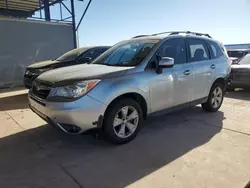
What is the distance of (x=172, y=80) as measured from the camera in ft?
14.0

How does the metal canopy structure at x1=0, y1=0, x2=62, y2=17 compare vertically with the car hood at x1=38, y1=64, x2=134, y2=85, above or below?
above

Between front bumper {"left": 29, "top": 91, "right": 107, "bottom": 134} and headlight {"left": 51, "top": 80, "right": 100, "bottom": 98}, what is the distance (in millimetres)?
92

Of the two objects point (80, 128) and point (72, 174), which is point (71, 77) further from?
point (72, 174)

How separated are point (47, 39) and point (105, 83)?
356 inches

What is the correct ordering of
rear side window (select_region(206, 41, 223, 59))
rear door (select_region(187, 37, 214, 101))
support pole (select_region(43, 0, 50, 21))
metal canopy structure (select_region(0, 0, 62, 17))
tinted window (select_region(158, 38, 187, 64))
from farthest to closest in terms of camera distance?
metal canopy structure (select_region(0, 0, 62, 17))
support pole (select_region(43, 0, 50, 21))
rear side window (select_region(206, 41, 223, 59))
rear door (select_region(187, 37, 214, 101))
tinted window (select_region(158, 38, 187, 64))

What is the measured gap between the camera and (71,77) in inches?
137

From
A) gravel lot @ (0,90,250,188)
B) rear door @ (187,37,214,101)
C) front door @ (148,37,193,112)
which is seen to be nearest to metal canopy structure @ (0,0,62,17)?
gravel lot @ (0,90,250,188)

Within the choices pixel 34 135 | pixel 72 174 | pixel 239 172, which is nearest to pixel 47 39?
pixel 34 135

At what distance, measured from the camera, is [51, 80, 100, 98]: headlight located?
130 inches

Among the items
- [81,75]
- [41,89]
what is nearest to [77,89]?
[81,75]

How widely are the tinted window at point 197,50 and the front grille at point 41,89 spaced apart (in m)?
2.77

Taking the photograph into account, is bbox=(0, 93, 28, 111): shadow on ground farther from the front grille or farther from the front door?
the front door

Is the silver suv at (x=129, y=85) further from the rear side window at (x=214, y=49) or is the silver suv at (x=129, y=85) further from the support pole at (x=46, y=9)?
the support pole at (x=46, y=9)

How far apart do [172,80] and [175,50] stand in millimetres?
631
